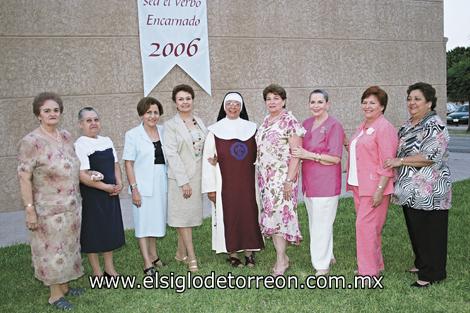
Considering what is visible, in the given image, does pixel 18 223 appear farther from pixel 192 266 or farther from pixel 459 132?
pixel 459 132

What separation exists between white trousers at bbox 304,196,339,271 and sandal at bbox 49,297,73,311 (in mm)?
2307

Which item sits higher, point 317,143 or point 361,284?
point 317,143

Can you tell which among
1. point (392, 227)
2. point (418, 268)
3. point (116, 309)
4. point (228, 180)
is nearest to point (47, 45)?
point (228, 180)

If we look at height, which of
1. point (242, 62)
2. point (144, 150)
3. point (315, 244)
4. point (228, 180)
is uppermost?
point (242, 62)

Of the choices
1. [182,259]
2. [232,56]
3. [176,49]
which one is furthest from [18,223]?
[232,56]

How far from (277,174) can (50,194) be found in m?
2.08

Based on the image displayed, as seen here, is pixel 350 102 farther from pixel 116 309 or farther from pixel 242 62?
pixel 116 309

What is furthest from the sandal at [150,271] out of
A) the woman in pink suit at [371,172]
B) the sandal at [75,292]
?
the woman in pink suit at [371,172]

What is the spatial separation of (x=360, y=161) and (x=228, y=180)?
1338 millimetres

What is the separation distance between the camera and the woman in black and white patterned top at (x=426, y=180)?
14.0 ft

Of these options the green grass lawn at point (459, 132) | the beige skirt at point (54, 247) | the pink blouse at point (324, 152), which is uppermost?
the pink blouse at point (324, 152)

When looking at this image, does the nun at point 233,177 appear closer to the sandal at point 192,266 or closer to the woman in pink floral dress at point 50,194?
the sandal at point 192,266

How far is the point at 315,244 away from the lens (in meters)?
4.88

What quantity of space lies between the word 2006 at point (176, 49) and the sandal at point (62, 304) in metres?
5.61
